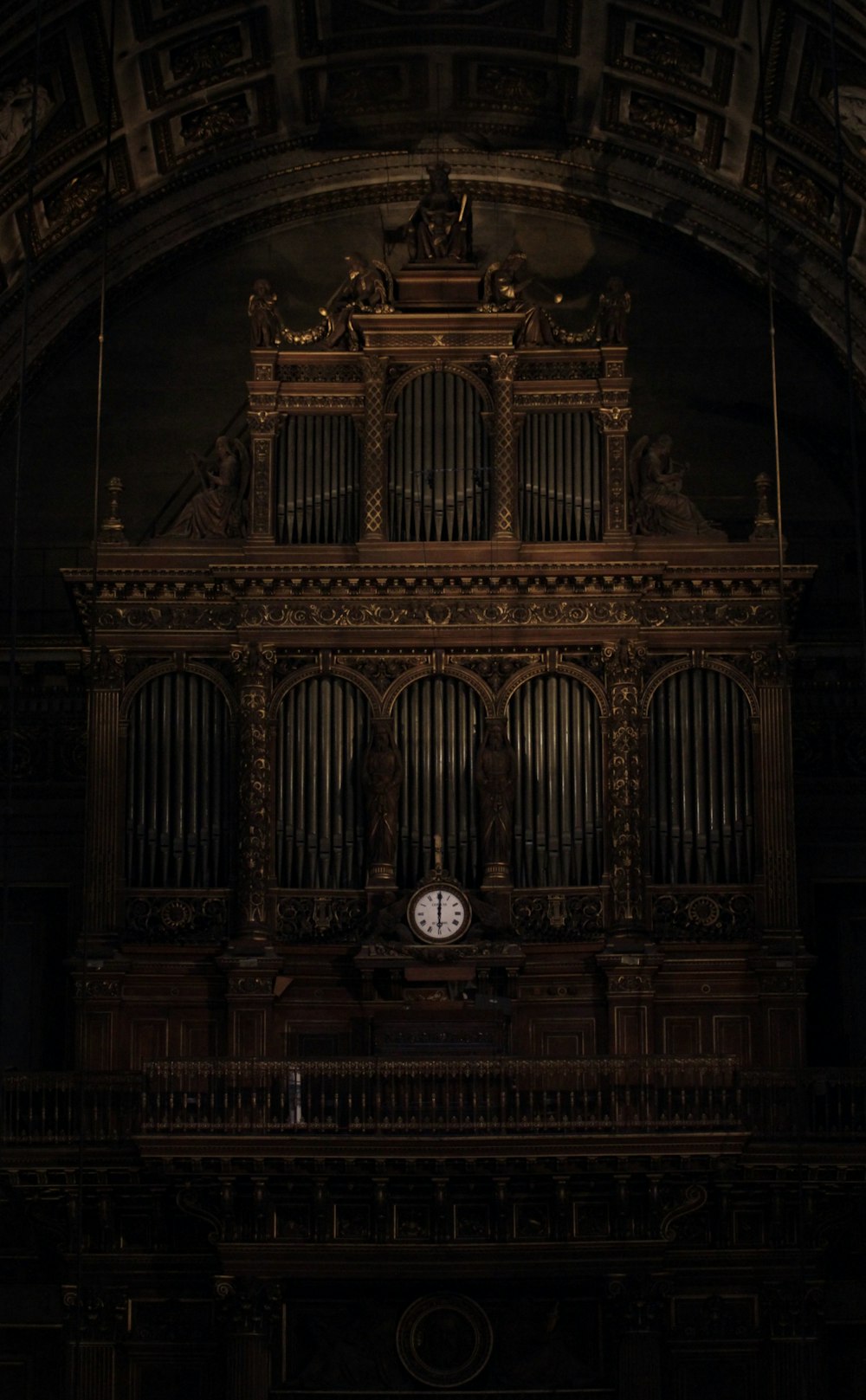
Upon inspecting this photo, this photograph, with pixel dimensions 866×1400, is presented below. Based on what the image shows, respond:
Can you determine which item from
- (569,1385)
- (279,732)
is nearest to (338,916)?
(279,732)

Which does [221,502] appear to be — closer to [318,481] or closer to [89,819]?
[318,481]

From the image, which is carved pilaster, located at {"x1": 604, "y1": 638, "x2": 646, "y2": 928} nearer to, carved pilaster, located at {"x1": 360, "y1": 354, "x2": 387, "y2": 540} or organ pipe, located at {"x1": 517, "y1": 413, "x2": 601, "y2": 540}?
organ pipe, located at {"x1": 517, "y1": 413, "x2": 601, "y2": 540}

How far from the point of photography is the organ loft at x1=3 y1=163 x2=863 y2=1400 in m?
28.2

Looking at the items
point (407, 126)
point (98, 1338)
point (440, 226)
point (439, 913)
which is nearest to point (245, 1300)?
point (98, 1338)

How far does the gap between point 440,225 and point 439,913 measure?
741 centimetres

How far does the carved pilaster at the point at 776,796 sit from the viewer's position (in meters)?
29.8

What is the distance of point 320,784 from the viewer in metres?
30.5

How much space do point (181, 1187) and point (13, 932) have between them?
14.8 ft

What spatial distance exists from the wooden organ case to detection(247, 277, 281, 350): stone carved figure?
24cm

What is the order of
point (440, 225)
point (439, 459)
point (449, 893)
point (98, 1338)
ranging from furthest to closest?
point (440, 225) → point (439, 459) → point (449, 893) → point (98, 1338)

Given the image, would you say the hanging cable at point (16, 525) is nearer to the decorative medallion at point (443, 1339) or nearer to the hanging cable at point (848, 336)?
the decorative medallion at point (443, 1339)

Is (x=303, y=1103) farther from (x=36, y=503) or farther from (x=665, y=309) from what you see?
(x=665, y=309)

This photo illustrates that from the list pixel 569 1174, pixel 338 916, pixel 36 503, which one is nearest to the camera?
pixel 569 1174

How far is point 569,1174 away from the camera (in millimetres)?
27984
